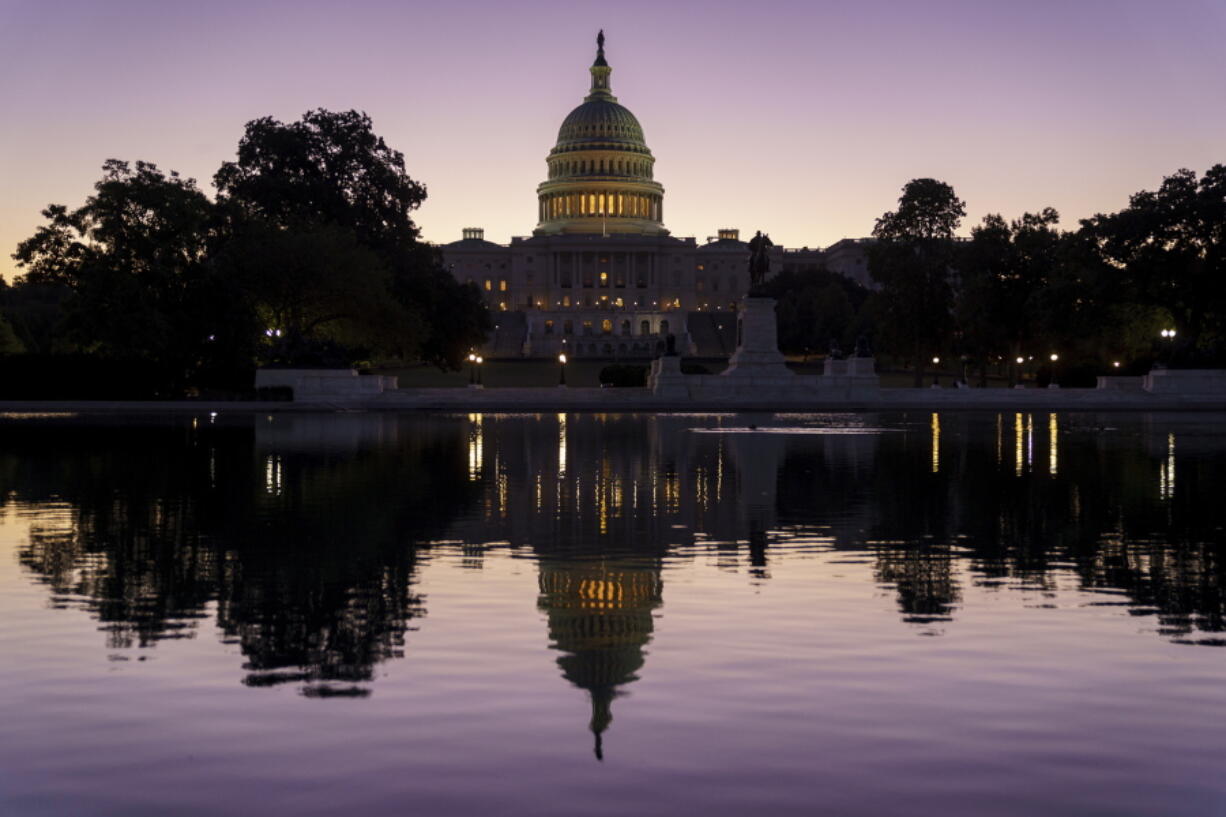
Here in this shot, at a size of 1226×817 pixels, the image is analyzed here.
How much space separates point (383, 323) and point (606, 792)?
6286 centimetres

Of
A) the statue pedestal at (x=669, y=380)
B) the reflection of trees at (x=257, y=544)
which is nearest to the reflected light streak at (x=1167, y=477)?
the reflection of trees at (x=257, y=544)

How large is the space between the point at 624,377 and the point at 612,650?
66229 millimetres

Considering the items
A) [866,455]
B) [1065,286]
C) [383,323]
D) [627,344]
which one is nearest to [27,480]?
[866,455]

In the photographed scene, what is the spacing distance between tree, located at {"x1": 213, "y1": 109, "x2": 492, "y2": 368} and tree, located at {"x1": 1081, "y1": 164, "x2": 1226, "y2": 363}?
112 ft

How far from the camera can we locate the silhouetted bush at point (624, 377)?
75.7 m

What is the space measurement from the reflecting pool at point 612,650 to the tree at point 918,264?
62331 mm

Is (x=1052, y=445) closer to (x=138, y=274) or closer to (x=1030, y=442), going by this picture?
(x=1030, y=442)

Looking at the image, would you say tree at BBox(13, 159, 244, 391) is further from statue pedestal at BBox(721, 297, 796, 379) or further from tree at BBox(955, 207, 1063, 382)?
tree at BBox(955, 207, 1063, 382)

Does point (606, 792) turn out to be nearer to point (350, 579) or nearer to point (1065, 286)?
point (350, 579)

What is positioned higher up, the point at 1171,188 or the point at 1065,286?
the point at 1171,188

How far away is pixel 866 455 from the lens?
29844mm

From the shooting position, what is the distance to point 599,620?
1066 centimetres

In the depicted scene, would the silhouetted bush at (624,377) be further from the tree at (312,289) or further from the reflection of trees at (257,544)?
the reflection of trees at (257,544)

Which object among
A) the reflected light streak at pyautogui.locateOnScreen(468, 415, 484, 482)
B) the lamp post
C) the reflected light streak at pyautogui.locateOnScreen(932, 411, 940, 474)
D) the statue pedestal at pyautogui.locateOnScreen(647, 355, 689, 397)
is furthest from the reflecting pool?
the lamp post
